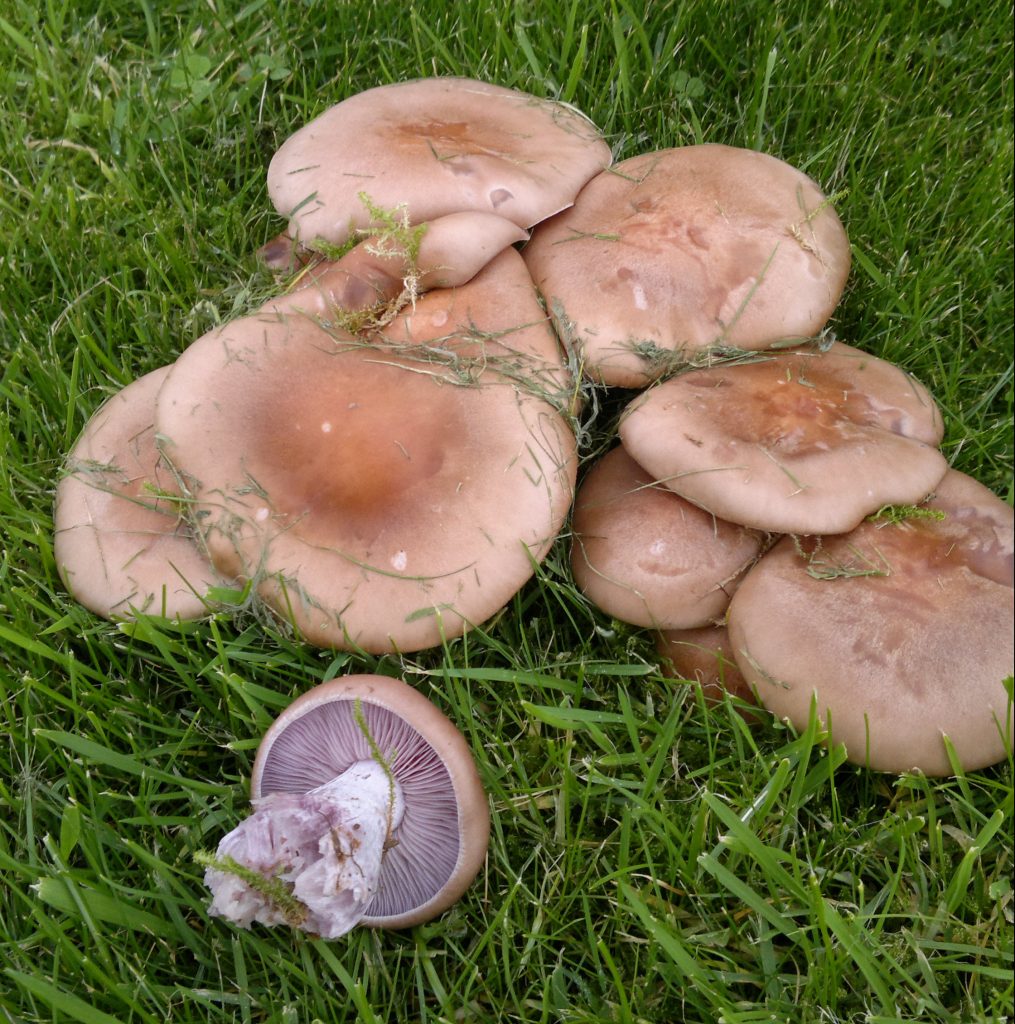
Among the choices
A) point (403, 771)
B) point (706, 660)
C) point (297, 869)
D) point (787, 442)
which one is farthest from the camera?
point (706, 660)

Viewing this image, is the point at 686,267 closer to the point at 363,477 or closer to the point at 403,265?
the point at 403,265

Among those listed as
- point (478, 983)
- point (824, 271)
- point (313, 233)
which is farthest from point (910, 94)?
point (478, 983)

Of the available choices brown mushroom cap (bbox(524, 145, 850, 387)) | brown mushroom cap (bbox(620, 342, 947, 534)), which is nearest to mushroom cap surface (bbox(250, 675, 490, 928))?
brown mushroom cap (bbox(620, 342, 947, 534))

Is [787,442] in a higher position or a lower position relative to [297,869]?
higher

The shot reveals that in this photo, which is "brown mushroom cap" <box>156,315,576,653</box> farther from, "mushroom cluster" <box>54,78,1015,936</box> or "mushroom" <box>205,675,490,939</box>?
"mushroom" <box>205,675,490,939</box>

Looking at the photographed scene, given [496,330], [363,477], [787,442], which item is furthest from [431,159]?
[787,442]

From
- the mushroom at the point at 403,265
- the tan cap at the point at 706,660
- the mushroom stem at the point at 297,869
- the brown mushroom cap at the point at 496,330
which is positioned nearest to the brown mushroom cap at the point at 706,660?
the tan cap at the point at 706,660

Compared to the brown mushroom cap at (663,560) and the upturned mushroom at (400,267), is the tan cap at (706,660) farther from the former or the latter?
the upturned mushroom at (400,267)
